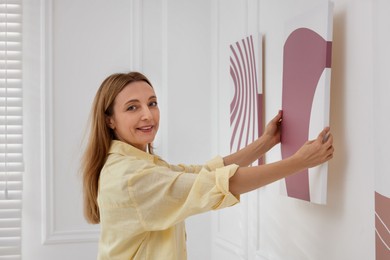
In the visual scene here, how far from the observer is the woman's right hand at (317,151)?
156cm

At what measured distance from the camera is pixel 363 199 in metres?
1.49

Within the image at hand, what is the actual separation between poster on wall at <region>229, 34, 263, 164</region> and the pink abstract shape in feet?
0.96

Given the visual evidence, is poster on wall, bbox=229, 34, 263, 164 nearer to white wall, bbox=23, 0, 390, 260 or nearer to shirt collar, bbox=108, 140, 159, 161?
white wall, bbox=23, 0, 390, 260

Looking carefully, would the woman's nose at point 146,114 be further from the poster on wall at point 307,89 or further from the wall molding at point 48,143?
the wall molding at point 48,143

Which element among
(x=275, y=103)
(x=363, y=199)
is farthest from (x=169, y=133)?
(x=363, y=199)

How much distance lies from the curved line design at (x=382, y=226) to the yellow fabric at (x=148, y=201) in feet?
1.34

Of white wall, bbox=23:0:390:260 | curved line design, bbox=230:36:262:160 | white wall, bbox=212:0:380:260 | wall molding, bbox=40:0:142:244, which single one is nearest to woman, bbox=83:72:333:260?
white wall, bbox=212:0:380:260

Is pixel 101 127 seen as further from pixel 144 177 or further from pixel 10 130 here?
pixel 10 130

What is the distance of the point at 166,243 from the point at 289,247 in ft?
1.78

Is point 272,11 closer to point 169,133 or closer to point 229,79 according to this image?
point 229,79

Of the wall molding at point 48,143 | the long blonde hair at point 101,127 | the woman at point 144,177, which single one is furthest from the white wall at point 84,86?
the long blonde hair at point 101,127

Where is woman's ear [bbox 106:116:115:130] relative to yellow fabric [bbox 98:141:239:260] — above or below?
above

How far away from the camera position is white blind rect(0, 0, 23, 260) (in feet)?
8.92

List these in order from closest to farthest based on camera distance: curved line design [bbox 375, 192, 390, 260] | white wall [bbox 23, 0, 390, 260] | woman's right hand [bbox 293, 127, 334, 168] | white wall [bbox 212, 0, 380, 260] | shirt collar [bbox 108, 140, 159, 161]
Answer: curved line design [bbox 375, 192, 390, 260], white wall [bbox 212, 0, 380, 260], woman's right hand [bbox 293, 127, 334, 168], shirt collar [bbox 108, 140, 159, 161], white wall [bbox 23, 0, 390, 260]
